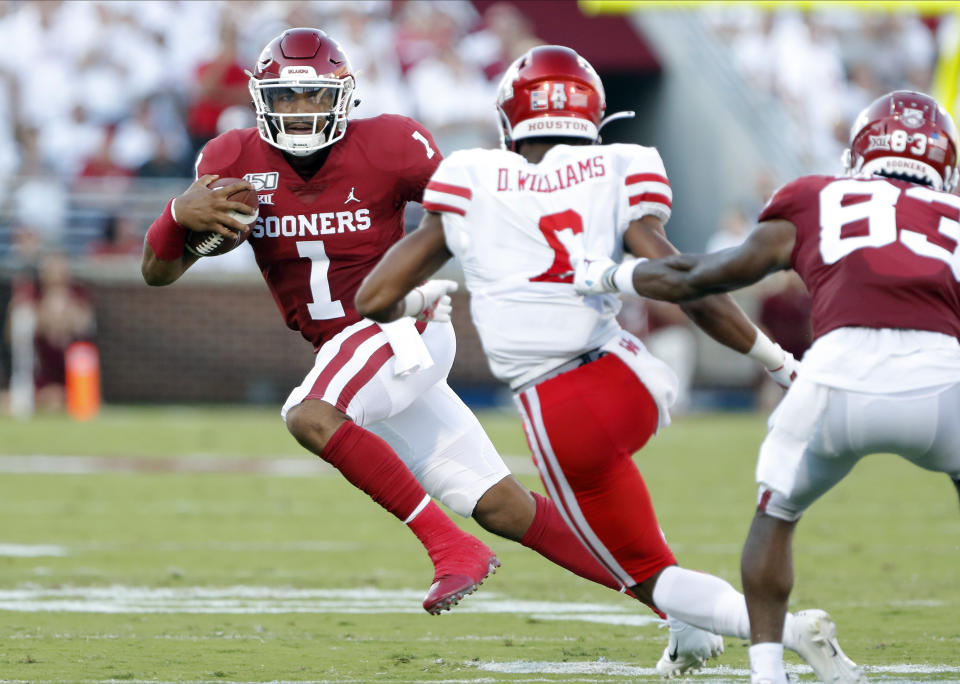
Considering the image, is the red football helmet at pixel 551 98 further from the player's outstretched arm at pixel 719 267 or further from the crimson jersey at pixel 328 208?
the crimson jersey at pixel 328 208

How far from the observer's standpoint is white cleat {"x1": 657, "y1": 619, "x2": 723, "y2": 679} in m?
4.42

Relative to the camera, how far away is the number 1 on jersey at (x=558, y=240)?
4.10 metres

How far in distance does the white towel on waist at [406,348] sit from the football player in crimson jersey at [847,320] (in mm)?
1108

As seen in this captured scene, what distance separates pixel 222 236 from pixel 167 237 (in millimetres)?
216

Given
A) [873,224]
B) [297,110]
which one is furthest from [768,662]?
[297,110]

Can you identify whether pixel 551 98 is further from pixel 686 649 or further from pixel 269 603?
pixel 269 603

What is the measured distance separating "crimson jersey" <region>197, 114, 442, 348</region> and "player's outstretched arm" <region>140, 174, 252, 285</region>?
0.70 feet

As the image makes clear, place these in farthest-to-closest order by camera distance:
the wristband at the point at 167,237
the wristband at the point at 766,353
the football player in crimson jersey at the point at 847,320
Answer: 1. the wristband at the point at 167,237
2. the wristband at the point at 766,353
3. the football player in crimson jersey at the point at 847,320

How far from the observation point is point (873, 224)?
384 centimetres

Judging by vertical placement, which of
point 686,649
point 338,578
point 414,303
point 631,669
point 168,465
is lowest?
point 168,465

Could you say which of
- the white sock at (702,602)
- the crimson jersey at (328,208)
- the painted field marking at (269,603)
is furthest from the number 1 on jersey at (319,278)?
the white sock at (702,602)

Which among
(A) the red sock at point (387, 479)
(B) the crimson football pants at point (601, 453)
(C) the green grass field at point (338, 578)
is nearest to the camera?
(B) the crimson football pants at point (601, 453)

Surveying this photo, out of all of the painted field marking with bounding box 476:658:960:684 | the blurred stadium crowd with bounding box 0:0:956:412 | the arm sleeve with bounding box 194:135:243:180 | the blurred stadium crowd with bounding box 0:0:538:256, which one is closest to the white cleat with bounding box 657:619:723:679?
the painted field marking with bounding box 476:658:960:684

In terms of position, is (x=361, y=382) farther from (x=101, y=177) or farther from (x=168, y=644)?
(x=101, y=177)
